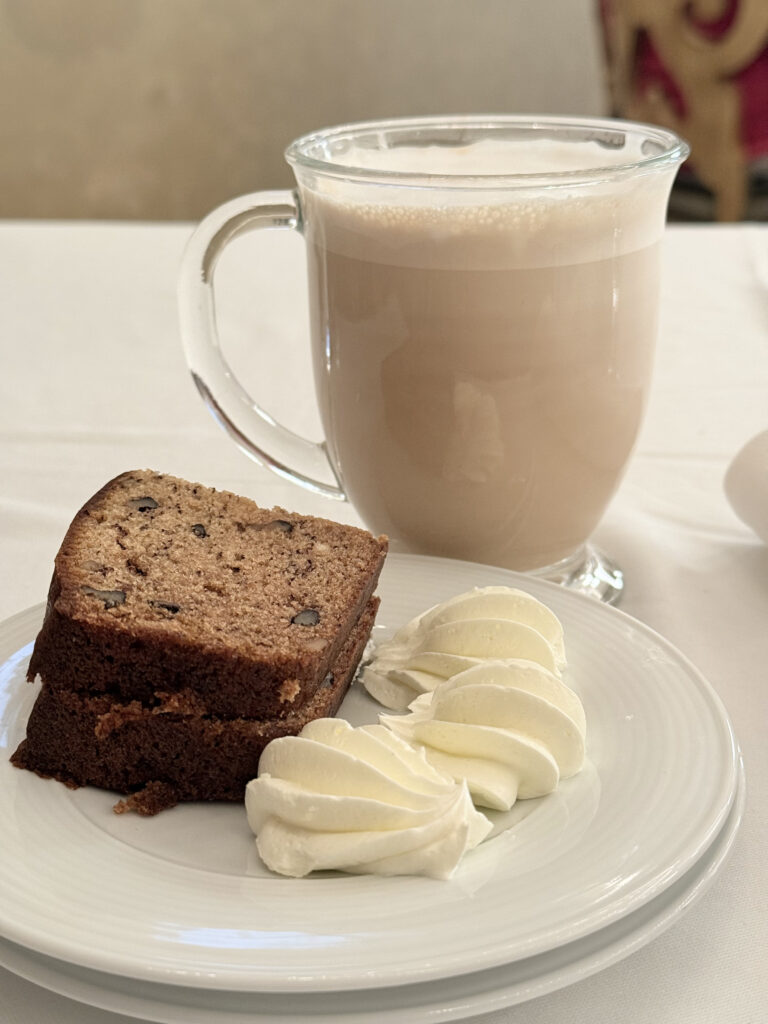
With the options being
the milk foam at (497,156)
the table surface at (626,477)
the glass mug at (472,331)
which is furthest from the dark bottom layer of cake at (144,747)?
the milk foam at (497,156)

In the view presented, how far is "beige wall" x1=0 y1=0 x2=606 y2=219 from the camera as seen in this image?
3.77 metres

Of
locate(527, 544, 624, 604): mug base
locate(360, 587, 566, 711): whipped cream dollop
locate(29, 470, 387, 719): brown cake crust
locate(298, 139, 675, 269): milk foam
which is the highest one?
locate(298, 139, 675, 269): milk foam

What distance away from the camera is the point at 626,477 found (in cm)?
131

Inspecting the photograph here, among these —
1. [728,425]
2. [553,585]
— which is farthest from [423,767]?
[728,425]

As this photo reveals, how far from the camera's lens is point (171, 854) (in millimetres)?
638

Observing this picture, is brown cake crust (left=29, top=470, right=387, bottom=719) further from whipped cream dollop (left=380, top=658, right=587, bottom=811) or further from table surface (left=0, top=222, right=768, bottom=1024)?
table surface (left=0, top=222, right=768, bottom=1024)

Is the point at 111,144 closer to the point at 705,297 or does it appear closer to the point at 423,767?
the point at 705,297

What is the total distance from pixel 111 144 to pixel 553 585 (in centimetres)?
345

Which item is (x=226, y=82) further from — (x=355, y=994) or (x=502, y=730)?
(x=355, y=994)

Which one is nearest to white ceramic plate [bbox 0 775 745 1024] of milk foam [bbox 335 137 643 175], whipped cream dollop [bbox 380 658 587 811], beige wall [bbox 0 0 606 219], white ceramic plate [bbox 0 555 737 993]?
white ceramic plate [bbox 0 555 737 993]

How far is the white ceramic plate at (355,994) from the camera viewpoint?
522 mm

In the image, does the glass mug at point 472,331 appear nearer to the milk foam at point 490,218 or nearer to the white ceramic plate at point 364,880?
the milk foam at point 490,218

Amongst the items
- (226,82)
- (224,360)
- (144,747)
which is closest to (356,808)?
(144,747)

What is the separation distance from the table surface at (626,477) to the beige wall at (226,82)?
202 centimetres
